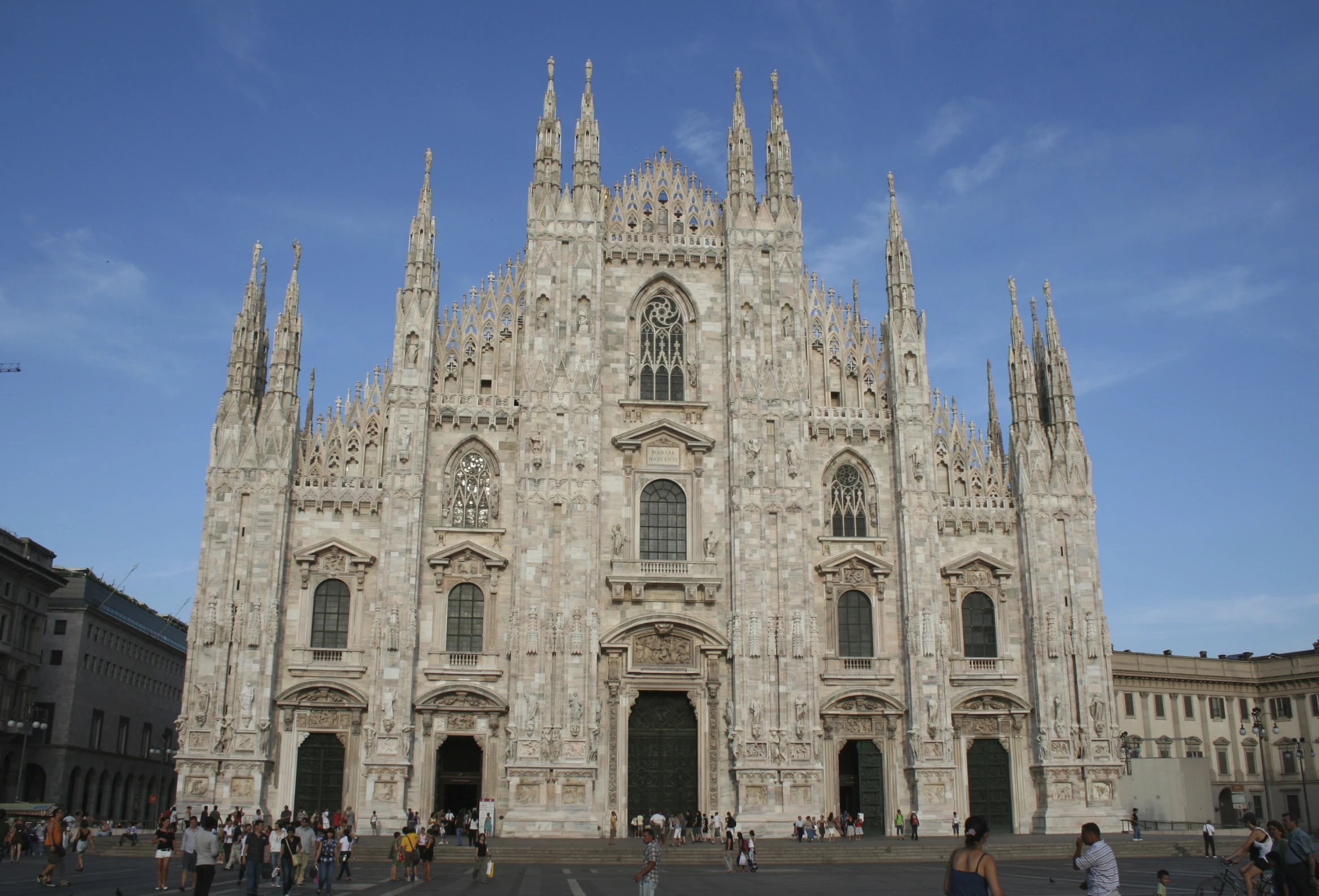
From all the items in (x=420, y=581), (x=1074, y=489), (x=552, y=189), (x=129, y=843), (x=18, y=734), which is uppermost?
(x=552, y=189)

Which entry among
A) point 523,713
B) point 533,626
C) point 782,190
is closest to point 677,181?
point 782,190

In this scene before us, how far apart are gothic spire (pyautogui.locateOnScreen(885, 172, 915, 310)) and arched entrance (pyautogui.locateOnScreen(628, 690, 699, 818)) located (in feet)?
53.7


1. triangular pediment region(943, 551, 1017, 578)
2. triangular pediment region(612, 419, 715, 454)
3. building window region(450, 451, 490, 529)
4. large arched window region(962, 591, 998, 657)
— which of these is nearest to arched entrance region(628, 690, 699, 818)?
building window region(450, 451, 490, 529)

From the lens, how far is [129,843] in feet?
120

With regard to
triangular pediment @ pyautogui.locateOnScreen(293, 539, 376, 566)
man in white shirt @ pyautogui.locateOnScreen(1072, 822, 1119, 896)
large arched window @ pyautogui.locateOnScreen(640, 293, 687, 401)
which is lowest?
man in white shirt @ pyautogui.locateOnScreen(1072, 822, 1119, 896)

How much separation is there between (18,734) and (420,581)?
33617 millimetres

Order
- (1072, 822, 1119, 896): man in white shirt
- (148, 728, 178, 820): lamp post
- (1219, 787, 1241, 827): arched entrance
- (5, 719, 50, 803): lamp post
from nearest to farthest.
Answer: (1072, 822, 1119, 896): man in white shirt
(5, 719, 50, 803): lamp post
(1219, 787, 1241, 827): arched entrance
(148, 728, 178, 820): lamp post

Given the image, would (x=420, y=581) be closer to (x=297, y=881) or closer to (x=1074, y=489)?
(x=297, y=881)

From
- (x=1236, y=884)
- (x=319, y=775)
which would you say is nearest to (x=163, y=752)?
(x=319, y=775)

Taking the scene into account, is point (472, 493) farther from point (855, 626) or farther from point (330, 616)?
point (855, 626)

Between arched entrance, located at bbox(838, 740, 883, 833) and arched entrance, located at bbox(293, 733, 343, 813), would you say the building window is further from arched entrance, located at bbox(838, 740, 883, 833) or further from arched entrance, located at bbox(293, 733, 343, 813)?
arched entrance, located at bbox(838, 740, 883, 833)

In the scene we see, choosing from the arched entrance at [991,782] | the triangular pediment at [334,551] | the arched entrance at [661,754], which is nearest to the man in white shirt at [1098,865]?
the arched entrance at [661,754]

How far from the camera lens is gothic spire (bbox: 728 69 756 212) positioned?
43594 millimetres

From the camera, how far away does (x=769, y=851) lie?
3341cm
